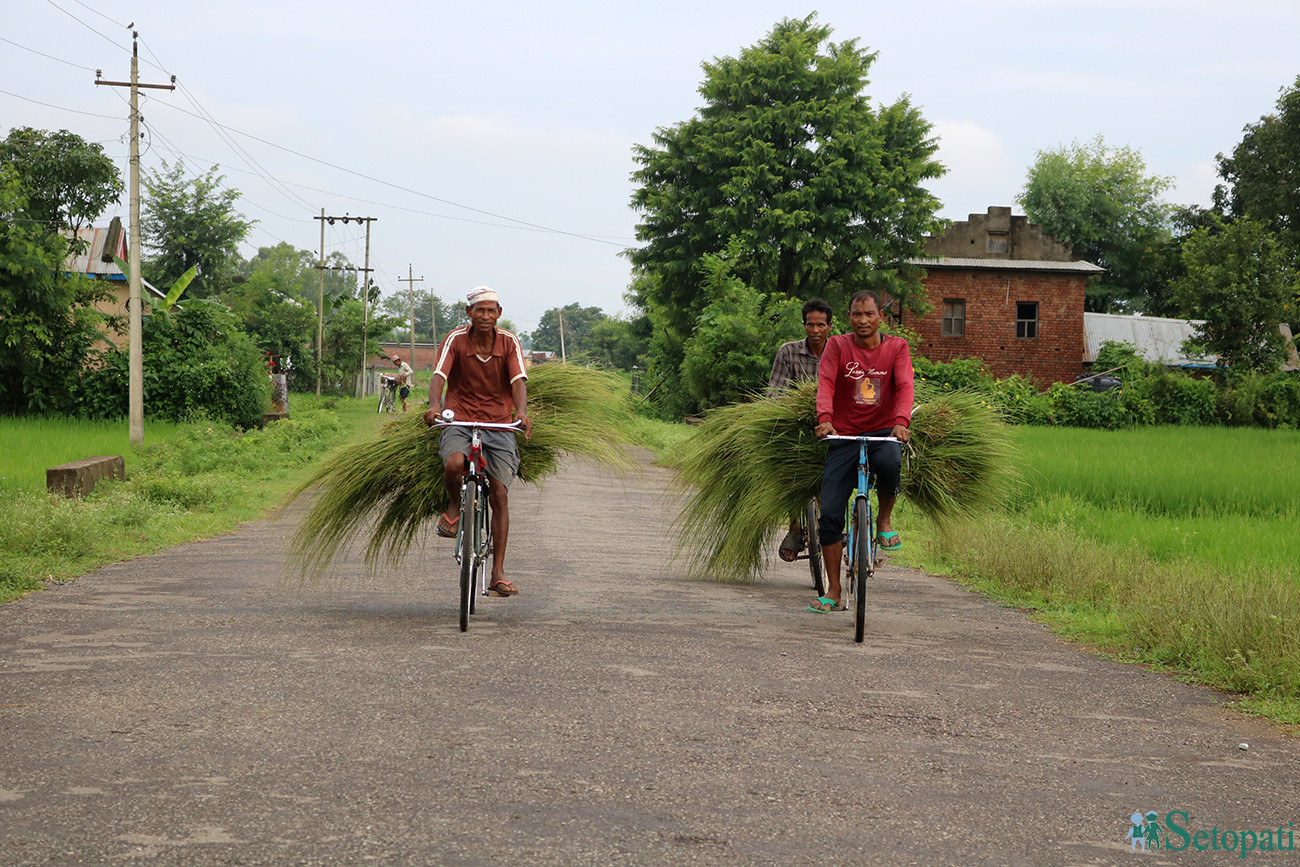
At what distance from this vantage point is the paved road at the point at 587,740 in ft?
12.0

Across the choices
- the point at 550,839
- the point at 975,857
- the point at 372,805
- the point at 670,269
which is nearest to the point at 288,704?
the point at 372,805

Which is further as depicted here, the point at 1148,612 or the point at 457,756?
the point at 1148,612

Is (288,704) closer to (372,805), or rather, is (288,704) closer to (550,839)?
(372,805)

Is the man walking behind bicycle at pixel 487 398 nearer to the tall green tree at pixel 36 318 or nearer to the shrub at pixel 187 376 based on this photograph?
the tall green tree at pixel 36 318

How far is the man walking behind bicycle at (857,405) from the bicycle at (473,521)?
1922mm

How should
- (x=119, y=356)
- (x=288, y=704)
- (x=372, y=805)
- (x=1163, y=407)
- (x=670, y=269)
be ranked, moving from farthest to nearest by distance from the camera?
1. (x=670, y=269)
2. (x=1163, y=407)
3. (x=119, y=356)
4. (x=288, y=704)
5. (x=372, y=805)

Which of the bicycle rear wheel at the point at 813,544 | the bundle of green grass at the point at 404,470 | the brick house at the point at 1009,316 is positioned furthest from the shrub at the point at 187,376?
the brick house at the point at 1009,316

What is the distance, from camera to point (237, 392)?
29781 mm

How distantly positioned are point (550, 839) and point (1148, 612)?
512cm

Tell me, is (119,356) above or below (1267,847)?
above

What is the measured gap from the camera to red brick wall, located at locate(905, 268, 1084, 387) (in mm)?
49219

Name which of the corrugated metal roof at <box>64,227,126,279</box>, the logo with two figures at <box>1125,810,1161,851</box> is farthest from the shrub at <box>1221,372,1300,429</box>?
the corrugated metal roof at <box>64,227,126,279</box>

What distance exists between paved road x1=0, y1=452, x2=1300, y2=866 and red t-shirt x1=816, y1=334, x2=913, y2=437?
127 cm

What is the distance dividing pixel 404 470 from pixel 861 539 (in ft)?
9.50
